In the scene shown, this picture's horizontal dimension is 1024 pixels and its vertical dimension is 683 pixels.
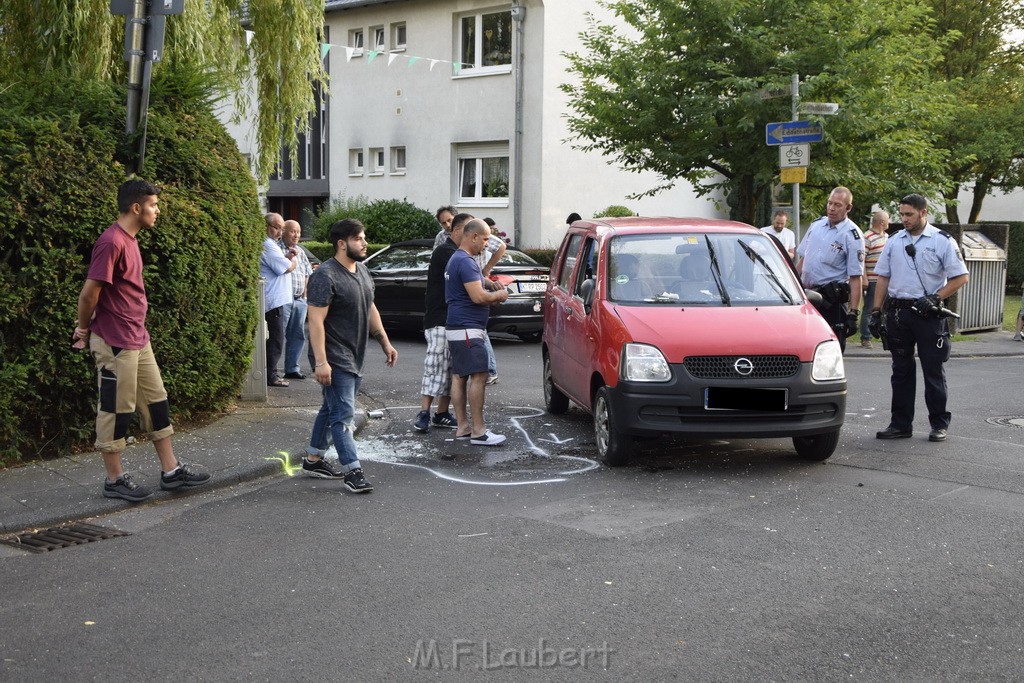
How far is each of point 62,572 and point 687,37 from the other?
49.8 feet

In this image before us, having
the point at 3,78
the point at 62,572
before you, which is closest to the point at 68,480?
the point at 62,572

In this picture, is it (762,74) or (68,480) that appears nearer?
(68,480)

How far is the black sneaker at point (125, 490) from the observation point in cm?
711

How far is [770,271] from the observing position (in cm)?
881

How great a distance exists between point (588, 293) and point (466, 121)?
1940 centimetres

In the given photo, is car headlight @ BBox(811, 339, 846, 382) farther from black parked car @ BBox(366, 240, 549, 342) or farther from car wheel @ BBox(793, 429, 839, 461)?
black parked car @ BBox(366, 240, 549, 342)

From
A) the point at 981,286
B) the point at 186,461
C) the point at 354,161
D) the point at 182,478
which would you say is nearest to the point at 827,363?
the point at 182,478

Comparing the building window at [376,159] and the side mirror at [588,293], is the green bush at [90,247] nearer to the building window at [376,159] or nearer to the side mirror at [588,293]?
the side mirror at [588,293]

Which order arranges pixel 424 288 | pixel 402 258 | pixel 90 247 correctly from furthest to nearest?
pixel 402 258 → pixel 424 288 → pixel 90 247

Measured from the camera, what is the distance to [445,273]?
360 inches

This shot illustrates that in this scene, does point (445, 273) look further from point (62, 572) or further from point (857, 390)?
point (857, 390)

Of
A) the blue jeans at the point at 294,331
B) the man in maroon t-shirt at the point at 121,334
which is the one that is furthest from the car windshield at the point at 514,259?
the man in maroon t-shirt at the point at 121,334

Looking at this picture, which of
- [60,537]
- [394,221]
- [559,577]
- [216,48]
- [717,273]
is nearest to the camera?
[559,577]

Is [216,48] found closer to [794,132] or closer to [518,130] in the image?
[794,132]
